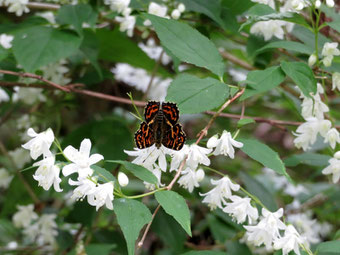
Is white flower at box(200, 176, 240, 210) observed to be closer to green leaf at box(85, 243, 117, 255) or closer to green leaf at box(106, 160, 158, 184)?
green leaf at box(106, 160, 158, 184)

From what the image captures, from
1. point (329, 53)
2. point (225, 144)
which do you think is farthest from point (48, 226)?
point (329, 53)

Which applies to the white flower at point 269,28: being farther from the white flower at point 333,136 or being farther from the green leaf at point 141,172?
the green leaf at point 141,172

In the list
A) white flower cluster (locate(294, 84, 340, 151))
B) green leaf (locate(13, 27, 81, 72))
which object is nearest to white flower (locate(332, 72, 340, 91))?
white flower cluster (locate(294, 84, 340, 151))

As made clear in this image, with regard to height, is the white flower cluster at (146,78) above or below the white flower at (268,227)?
below

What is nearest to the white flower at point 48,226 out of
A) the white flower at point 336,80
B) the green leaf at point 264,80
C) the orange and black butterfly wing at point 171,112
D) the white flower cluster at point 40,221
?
the white flower cluster at point 40,221

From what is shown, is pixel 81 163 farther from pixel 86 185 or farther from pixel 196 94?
pixel 196 94

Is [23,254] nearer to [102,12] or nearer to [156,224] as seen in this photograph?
[156,224]

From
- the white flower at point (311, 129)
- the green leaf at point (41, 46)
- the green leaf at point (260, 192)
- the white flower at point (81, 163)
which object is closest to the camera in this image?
the white flower at point (81, 163)
